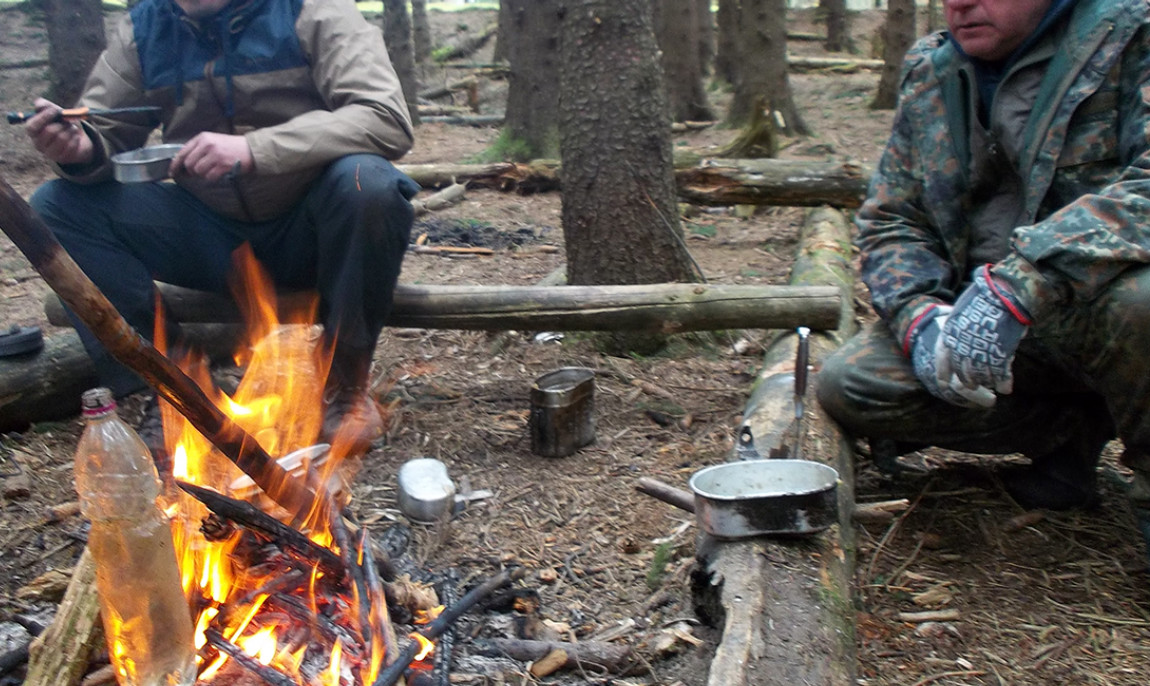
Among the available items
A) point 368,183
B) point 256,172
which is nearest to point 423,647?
point 368,183

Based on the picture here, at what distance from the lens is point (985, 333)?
8.20ft

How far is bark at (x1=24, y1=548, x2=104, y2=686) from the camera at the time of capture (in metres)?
2.15

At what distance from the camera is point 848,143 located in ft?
34.4

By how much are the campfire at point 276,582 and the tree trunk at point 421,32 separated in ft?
54.4

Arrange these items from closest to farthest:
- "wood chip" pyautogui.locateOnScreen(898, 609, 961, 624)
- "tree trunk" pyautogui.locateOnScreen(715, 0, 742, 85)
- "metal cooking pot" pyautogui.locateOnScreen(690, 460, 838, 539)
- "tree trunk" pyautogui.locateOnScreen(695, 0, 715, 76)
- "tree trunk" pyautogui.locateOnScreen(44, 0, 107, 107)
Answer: "metal cooking pot" pyautogui.locateOnScreen(690, 460, 838, 539) → "wood chip" pyautogui.locateOnScreen(898, 609, 961, 624) → "tree trunk" pyautogui.locateOnScreen(44, 0, 107, 107) → "tree trunk" pyautogui.locateOnScreen(715, 0, 742, 85) → "tree trunk" pyautogui.locateOnScreen(695, 0, 715, 76)

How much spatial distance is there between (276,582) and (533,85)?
7.73m

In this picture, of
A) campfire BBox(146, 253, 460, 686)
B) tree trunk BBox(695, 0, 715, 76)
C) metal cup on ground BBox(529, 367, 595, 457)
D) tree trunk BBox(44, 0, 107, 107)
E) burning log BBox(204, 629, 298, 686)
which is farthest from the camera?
tree trunk BBox(695, 0, 715, 76)

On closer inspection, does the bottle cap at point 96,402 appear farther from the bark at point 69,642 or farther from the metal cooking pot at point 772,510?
the metal cooking pot at point 772,510

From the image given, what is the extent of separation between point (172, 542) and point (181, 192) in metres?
2.04

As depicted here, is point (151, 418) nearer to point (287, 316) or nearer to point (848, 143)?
point (287, 316)

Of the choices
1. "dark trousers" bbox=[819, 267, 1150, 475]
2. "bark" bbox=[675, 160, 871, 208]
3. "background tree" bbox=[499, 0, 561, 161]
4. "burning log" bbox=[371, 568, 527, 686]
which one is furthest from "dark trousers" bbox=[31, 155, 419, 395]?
"background tree" bbox=[499, 0, 561, 161]

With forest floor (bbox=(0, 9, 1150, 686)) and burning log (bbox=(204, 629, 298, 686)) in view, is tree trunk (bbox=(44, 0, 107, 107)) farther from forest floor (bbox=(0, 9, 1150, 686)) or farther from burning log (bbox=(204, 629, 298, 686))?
burning log (bbox=(204, 629, 298, 686))

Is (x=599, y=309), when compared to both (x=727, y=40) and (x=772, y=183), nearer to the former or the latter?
(x=772, y=183)

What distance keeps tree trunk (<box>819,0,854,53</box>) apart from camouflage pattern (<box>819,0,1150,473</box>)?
1823 cm
